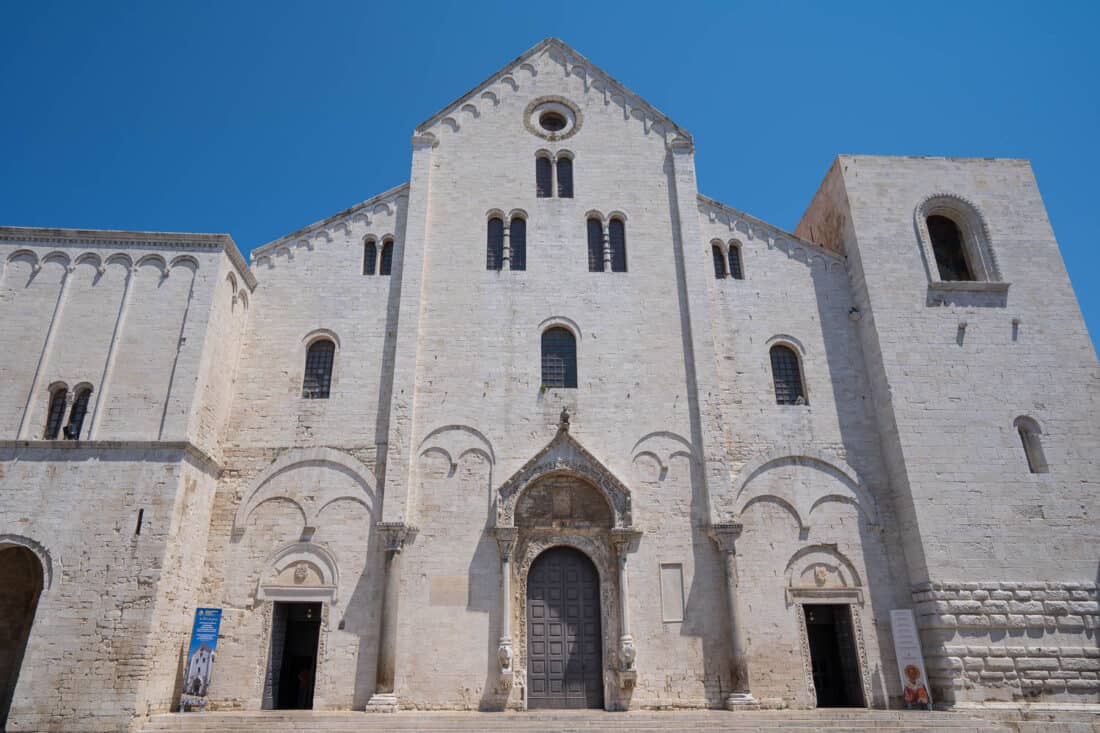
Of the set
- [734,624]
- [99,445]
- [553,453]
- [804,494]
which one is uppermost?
[553,453]

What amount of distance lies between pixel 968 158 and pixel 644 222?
9.64 meters

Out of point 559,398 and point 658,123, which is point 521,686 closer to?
point 559,398

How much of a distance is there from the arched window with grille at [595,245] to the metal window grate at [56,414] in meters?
12.8

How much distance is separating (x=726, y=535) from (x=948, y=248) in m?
11.4

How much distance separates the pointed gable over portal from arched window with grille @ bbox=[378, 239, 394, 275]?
6435mm

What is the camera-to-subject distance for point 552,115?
21.2m

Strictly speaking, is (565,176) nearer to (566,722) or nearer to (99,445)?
(99,445)

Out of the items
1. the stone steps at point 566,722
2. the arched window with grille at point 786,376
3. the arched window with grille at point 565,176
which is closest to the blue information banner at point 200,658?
the stone steps at point 566,722

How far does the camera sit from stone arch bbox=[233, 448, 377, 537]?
16062 millimetres

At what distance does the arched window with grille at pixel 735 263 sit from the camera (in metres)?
19.2

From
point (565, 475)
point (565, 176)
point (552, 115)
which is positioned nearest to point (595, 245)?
point (565, 176)

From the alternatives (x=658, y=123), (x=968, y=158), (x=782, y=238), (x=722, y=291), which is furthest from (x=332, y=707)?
(x=968, y=158)

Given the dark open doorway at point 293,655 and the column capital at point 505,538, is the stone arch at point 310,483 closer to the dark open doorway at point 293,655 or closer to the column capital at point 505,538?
the dark open doorway at point 293,655

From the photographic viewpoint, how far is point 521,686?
14.8m
